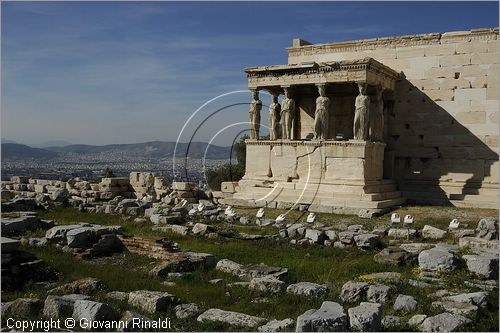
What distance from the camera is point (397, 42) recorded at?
63.2ft

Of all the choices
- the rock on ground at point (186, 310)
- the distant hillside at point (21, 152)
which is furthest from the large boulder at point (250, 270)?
the distant hillside at point (21, 152)

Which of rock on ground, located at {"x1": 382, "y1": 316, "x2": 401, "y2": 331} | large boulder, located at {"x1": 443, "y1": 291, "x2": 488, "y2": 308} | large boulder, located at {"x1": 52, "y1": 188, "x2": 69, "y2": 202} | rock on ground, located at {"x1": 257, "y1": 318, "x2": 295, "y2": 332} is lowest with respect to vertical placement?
rock on ground, located at {"x1": 257, "y1": 318, "x2": 295, "y2": 332}

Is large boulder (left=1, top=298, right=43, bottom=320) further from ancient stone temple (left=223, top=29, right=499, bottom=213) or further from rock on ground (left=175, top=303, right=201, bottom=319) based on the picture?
ancient stone temple (left=223, top=29, right=499, bottom=213)

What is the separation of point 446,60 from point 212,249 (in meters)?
11.7

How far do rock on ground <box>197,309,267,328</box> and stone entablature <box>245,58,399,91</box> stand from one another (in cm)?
1196

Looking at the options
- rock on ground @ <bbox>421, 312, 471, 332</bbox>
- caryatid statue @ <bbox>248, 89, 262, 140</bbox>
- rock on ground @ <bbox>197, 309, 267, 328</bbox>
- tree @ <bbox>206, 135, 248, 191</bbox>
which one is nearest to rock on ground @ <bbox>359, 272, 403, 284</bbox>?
rock on ground @ <bbox>421, 312, 471, 332</bbox>

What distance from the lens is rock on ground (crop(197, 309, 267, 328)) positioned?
6.16m

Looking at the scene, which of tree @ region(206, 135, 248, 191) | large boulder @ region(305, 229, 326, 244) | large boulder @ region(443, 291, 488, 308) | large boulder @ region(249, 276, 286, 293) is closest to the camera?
large boulder @ region(443, 291, 488, 308)

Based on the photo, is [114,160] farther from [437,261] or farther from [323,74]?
[437,261]

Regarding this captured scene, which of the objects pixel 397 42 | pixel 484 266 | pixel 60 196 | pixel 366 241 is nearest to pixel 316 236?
pixel 366 241

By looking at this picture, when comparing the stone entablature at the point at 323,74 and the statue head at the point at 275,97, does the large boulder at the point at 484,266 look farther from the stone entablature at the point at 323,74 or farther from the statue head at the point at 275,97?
the statue head at the point at 275,97

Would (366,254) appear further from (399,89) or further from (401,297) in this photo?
(399,89)

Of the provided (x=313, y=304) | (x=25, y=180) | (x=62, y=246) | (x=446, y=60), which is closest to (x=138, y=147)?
(x=25, y=180)

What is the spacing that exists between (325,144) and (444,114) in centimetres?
445
